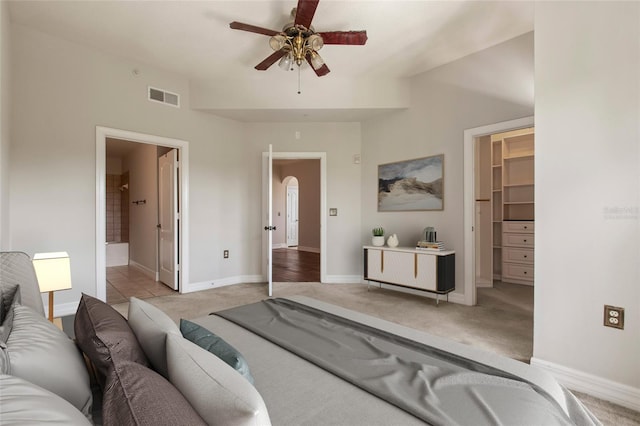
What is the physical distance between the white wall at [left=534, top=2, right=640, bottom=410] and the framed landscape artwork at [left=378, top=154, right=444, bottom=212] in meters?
1.90

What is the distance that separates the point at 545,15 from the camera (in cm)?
218

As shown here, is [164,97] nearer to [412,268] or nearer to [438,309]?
[412,268]

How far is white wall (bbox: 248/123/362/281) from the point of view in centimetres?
500

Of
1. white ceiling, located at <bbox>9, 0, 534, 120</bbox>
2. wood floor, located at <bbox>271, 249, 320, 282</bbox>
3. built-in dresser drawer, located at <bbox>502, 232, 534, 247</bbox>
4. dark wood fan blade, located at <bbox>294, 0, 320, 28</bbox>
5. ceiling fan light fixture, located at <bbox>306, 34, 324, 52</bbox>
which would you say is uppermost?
white ceiling, located at <bbox>9, 0, 534, 120</bbox>

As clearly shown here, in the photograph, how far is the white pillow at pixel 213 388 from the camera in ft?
2.08

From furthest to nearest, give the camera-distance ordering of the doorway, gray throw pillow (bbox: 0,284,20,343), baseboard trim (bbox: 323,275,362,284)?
1. the doorway
2. baseboard trim (bbox: 323,275,362,284)
3. gray throw pillow (bbox: 0,284,20,343)

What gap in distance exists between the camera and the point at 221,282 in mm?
4746

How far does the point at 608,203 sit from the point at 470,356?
1.44 meters

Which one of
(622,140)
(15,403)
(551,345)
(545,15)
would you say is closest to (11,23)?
(15,403)

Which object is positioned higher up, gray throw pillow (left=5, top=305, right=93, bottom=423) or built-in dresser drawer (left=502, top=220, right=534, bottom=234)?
built-in dresser drawer (left=502, top=220, right=534, bottom=234)

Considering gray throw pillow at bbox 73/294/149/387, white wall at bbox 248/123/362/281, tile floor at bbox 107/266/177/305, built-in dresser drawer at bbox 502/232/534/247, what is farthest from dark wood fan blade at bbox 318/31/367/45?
built-in dresser drawer at bbox 502/232/534/247

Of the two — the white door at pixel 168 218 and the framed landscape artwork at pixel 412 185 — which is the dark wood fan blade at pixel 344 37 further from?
the white door at pixel 168 218

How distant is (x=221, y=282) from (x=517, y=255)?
458cm

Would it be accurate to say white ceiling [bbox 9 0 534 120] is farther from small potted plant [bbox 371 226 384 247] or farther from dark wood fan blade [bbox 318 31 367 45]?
small potted plant [bbox 371 226 384 247]
